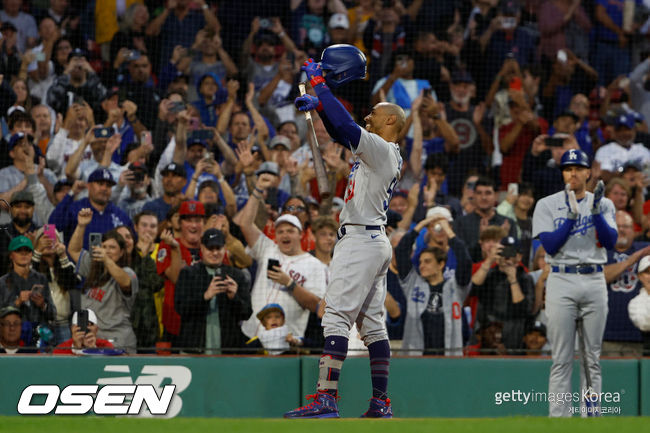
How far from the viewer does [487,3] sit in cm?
1263

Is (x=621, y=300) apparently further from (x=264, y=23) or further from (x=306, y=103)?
(x=264, y=23)

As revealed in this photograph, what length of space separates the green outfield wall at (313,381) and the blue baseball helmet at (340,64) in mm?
2777

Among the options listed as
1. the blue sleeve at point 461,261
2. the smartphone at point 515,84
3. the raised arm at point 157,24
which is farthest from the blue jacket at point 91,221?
the smartphone at point 515,84

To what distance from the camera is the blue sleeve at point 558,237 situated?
22.3 feet

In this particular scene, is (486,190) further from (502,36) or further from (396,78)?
(502,36)

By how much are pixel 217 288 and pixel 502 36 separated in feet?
19.5

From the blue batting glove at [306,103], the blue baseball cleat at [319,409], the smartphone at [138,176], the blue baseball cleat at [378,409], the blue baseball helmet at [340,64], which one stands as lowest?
the blue baseball cleat at [378,409]

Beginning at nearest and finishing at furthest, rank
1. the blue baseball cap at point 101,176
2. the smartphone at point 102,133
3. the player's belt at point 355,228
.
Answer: the player's belt at point 355,228 → the blue baseball cap at point 101,176 → the smartphone at point 102,133

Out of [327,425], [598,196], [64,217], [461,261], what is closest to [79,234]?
[64,217]

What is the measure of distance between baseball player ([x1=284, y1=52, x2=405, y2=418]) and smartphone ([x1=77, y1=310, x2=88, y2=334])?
→ 10.2ft

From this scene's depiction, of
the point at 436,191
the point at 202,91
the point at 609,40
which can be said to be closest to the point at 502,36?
the point at 609,40

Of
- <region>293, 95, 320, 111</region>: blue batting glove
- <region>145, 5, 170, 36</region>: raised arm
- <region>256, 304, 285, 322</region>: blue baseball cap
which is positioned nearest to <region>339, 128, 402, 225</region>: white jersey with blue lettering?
<region>293, 95, 320, 111</region>: blue batting glove

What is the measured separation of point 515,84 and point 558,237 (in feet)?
16.8

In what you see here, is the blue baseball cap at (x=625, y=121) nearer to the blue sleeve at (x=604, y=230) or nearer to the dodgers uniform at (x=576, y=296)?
A: the dodgers uniform at (x=576, y=296)
